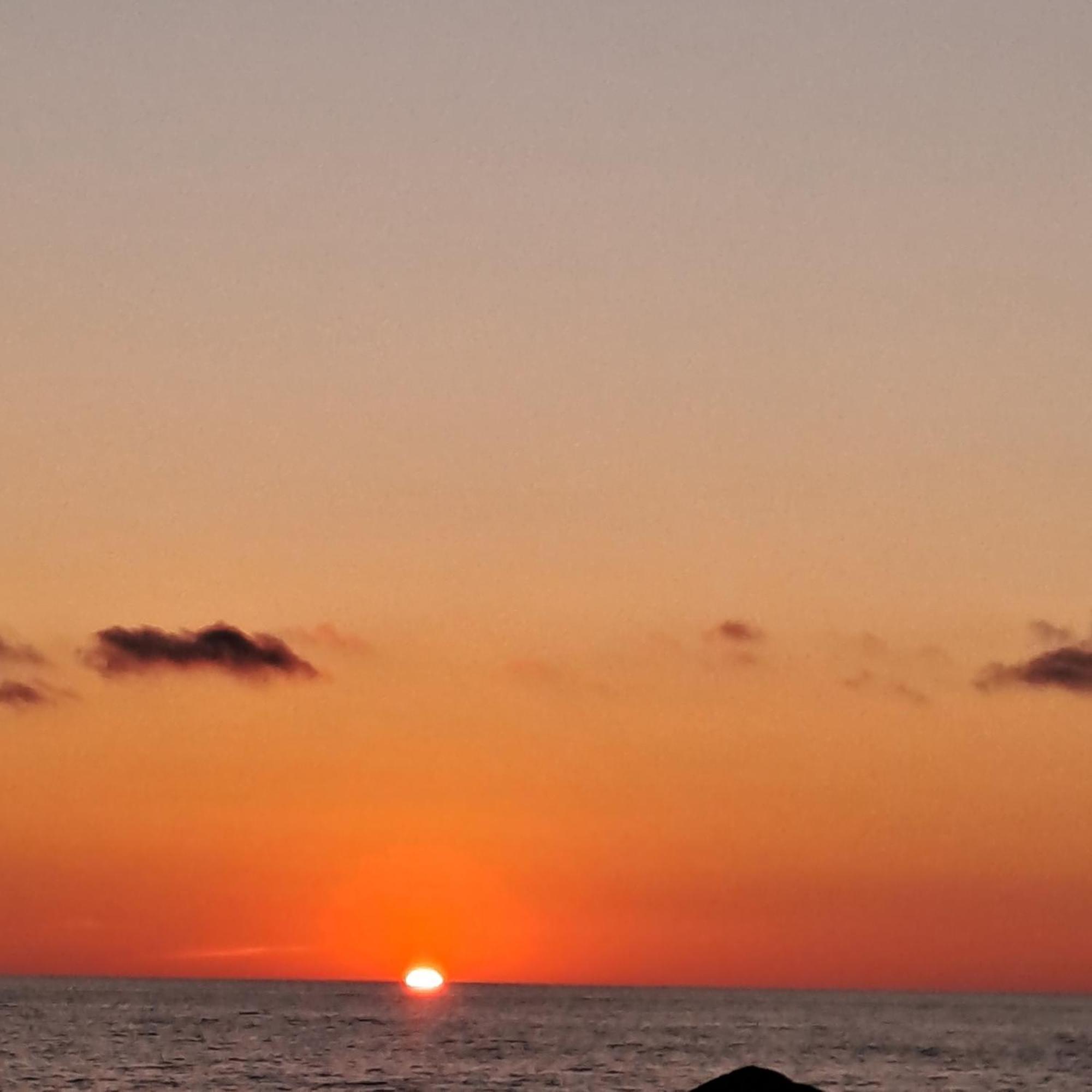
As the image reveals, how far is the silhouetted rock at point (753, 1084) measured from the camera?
46.7 m

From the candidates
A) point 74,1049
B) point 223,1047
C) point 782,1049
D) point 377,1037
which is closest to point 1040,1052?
point 782,1049

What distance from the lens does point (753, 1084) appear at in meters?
47.0

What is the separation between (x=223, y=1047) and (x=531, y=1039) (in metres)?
35.8

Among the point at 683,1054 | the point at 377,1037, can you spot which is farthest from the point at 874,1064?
the point at 377,1037

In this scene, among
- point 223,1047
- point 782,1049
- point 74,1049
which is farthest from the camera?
point 782,1049

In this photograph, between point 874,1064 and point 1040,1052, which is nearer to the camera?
point 874,1064

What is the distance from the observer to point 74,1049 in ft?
517

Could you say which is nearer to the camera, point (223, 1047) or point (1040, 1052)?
point (223, 1047)

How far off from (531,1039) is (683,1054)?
86.5 feet

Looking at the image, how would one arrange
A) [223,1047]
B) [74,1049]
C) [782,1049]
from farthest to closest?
1. [782,1049]
2. [223,1047]
3. [74,1049]

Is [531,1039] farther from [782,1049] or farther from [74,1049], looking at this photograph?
[74,1049]

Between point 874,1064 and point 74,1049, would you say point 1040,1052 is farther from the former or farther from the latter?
point 74,1049

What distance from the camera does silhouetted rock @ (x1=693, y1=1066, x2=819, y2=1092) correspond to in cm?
4669

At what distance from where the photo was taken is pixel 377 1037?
189m
